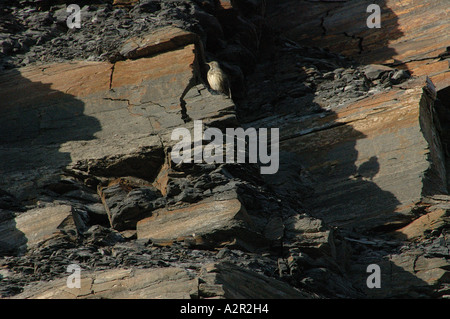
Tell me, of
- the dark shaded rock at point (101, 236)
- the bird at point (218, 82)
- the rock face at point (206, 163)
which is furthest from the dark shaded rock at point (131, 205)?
the bird at point (218, 82)

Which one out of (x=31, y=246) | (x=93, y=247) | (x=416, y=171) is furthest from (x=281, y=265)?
(x=416, y=171)

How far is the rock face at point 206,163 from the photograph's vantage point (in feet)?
27.0

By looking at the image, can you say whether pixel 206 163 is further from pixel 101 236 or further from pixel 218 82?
pixel 218 82

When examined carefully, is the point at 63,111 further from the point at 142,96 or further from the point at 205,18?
the point at 205,18

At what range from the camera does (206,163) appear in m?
9.71

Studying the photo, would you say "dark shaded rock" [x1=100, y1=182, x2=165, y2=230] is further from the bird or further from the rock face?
the bird

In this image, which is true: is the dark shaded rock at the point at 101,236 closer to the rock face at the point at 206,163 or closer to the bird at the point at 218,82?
the rock face at the point at 206,163

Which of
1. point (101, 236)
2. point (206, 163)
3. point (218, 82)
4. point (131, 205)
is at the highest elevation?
point (218, 82)

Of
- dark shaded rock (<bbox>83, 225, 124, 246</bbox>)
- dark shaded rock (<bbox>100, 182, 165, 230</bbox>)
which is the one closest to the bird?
dark shaded rock (<bbox>100, 182, 165, 230</bbox>)

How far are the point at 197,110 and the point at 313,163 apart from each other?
7.99ft

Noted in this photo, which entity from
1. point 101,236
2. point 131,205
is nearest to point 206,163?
point 131,205

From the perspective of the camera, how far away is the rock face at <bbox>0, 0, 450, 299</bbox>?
27.0 feet

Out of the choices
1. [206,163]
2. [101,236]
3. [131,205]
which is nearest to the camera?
[101,236]

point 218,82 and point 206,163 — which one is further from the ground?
point 218,82
